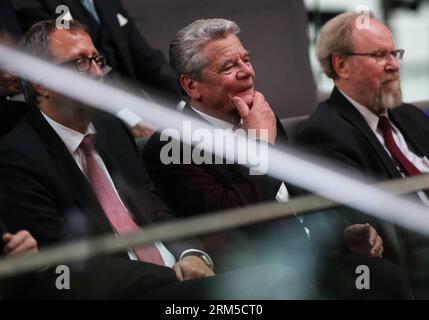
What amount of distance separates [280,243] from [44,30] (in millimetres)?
540

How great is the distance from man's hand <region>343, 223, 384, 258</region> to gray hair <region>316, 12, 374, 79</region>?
1.97ft

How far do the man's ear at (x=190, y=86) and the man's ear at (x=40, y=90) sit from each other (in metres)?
0.29

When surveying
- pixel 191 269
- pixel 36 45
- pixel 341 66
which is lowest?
pixel 191 269

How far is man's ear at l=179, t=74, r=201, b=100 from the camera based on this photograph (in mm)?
1628

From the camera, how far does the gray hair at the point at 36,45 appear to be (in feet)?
4.82

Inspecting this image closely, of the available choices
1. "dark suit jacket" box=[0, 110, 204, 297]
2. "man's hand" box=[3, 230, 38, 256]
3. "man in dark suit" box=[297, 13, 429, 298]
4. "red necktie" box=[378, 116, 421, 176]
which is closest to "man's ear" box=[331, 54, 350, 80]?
"man in dark suit" box=[297, 13, 429, 298]

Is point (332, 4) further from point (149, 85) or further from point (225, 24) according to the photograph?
point (225, 24)

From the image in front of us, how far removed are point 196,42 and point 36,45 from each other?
0.29 m

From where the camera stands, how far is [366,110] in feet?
6.14

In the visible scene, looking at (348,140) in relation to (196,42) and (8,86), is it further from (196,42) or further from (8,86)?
(8,86)

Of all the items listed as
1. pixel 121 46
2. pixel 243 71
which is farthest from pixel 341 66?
pixel 121 46

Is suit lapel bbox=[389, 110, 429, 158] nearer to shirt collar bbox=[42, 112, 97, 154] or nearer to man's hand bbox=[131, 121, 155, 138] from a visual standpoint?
man's hand bbox=[131, 121, 155, 138]

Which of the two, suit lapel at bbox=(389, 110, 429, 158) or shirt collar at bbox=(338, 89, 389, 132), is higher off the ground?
shirt collar at bbox=(338, 89, 389, 132)

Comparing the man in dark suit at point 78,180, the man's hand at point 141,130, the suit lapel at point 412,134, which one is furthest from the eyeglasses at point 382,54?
the man in dark suit at point 78,180
